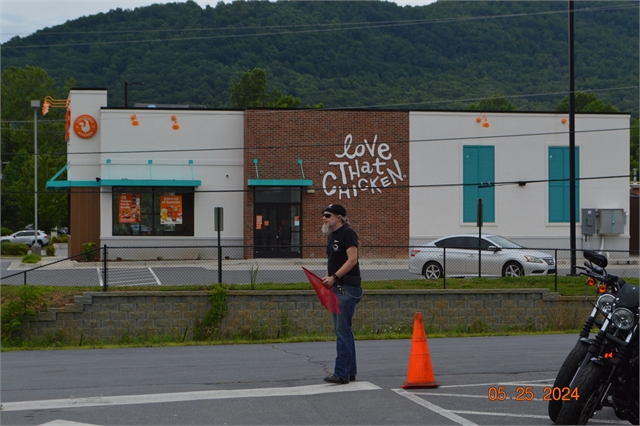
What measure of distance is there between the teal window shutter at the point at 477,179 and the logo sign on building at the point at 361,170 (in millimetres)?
3343

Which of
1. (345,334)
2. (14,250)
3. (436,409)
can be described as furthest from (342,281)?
(14,250)

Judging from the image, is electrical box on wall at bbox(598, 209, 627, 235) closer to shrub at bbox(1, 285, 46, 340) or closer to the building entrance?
the building entrance

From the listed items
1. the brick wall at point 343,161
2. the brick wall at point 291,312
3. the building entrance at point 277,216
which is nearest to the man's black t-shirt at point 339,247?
the brick wall at point 291,312

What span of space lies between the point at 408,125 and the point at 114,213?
14.7 m

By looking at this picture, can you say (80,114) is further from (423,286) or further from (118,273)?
(423,286)

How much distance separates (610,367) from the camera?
6.57m

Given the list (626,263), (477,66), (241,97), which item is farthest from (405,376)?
(477,66)

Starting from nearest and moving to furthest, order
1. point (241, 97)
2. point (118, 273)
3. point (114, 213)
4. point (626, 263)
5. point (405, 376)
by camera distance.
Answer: point (405, 376) < point (118, 273) < point (626, 263) < point (114, 213) < point (241, 97)

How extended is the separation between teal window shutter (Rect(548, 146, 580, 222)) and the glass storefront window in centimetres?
1758

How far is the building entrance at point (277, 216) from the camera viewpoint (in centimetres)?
3731

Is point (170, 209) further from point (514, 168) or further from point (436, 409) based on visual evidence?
point (436, 409)

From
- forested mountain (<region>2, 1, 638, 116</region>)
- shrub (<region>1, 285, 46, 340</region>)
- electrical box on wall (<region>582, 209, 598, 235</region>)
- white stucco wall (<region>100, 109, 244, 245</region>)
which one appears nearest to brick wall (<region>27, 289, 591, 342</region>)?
shrub (<region>1, 285, 46, 340</region>)

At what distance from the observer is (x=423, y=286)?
1970 cm

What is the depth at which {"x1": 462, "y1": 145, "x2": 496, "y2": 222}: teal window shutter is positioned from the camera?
126 ft
